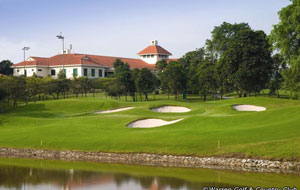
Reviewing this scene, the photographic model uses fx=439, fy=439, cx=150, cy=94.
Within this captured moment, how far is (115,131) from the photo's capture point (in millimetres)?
43469

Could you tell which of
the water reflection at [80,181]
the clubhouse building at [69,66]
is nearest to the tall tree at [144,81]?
the clubhouse building at [69,66]

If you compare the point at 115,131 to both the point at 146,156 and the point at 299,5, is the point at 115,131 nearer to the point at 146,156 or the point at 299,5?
the point at 146,156

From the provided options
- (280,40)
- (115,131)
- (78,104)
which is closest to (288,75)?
(280,40)

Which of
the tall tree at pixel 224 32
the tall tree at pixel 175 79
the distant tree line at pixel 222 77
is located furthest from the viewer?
the tall tree at pixel 224 32

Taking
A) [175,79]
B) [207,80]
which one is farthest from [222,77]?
[175,79]

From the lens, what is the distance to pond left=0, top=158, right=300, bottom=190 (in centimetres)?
2514

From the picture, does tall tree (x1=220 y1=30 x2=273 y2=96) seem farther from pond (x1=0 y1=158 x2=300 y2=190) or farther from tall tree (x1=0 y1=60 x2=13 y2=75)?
tall tree (x1=0 y1=60 x2=13 y2=75)

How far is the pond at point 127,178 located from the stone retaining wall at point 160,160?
159 centimetres

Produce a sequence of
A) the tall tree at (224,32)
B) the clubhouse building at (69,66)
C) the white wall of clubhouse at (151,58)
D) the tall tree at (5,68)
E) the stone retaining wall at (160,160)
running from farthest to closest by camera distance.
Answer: the white wall of clubhouse at (151,58) < the tall tree at (5,68) < the clubhouse building at (69,66) < the tall tree at (224,32) < the stone retaining wall at (160,160)

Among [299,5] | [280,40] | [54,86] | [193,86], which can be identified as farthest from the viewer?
[193,86]

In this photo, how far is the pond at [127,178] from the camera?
2514 centimetres

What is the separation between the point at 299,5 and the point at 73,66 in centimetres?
9422

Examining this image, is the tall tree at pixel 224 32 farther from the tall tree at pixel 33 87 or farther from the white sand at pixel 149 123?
the white sand at pixel 149 123

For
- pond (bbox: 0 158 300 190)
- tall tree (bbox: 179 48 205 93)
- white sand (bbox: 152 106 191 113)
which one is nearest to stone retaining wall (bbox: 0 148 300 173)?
pond (bbox: 0 158 300 190)
